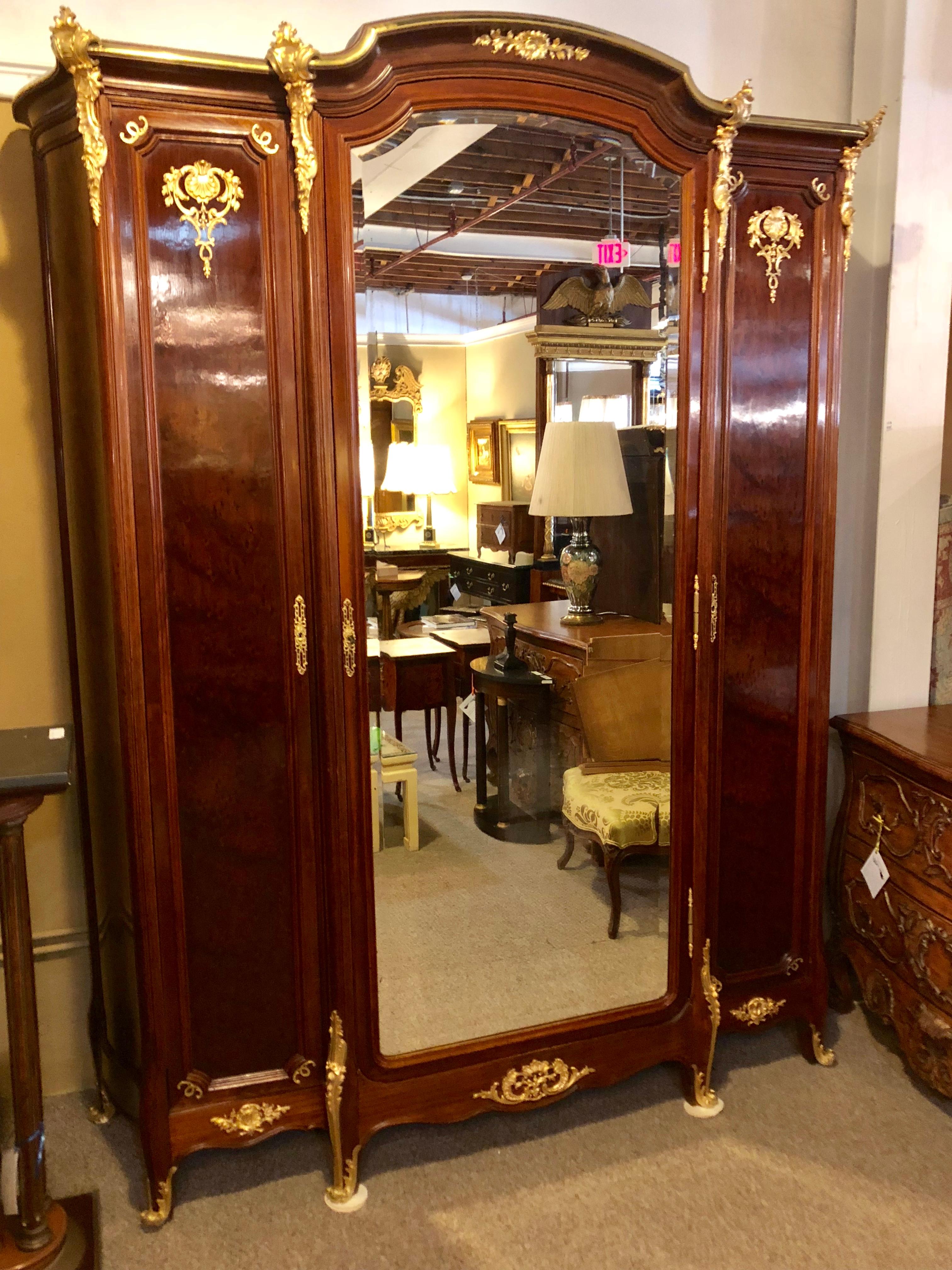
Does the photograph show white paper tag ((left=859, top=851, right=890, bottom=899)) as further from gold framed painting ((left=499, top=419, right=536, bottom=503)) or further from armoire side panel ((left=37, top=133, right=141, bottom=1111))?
armoire side panel ((left=37, top=133, right=141, bottom=1111))

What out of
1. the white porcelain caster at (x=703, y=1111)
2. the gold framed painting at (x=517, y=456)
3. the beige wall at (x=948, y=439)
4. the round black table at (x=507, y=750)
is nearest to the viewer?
the gold framed painting at (x=517, y=456)

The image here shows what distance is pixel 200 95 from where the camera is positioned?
1636 millimetres

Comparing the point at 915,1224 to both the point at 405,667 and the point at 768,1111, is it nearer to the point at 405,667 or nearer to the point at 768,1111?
the point at 768,1111

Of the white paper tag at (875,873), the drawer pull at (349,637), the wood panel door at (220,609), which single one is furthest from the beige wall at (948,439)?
the wood panel door at (220,609)

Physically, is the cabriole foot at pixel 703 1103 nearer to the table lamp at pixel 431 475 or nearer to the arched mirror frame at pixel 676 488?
the arched mirror frame at pixel 676 488

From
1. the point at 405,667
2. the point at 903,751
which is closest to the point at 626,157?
the point at 405,667

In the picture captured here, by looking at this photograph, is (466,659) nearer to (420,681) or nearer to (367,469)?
(420,681)

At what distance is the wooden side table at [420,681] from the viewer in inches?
75.7

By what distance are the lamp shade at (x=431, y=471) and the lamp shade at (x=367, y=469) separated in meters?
0.08

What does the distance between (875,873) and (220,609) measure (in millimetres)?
1605

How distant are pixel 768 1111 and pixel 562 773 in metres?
0.88

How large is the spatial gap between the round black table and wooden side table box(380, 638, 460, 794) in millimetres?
63

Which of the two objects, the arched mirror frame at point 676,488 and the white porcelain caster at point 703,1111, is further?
the white porcelain caster at point 703,1111

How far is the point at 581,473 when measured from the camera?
198 cm
